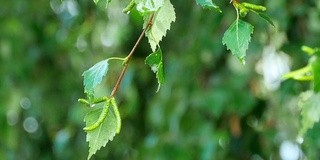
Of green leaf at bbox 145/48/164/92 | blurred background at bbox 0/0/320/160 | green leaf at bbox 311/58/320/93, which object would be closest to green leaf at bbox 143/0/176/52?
green leaf at bbox 145/48/164/92

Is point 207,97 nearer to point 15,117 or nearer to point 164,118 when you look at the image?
point 164,118

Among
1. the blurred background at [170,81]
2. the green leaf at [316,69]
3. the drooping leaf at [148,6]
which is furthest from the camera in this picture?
the blurred background at [170,81]

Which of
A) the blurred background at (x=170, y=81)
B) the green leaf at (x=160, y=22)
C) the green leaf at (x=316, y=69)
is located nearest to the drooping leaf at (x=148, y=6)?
the green leaf at (x=160, y=22)

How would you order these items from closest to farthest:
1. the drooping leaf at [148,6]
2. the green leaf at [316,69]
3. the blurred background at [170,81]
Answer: the drooping leaf at [148,6] → the green leaf at [316,69] → the blurred background at [170,81]

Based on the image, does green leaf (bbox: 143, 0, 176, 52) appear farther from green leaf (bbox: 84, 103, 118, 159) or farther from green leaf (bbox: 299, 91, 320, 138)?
green leaf (bbox: 299, 91, 320, 138)

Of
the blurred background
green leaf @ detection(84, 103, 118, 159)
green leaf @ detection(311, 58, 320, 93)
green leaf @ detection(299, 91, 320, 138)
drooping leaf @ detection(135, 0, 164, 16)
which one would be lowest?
the blurred background

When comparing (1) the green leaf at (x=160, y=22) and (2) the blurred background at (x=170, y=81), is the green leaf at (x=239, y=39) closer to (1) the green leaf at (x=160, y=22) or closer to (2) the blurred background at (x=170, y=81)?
(1) the green leaf at (x=160, y=22)

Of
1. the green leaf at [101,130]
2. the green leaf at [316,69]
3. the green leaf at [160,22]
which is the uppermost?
the green leaf at [160,22]
